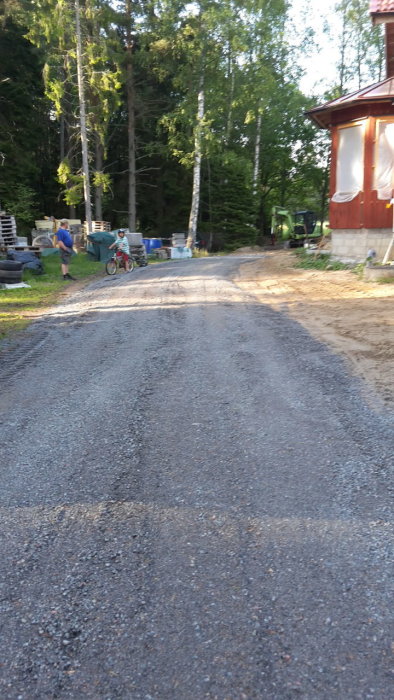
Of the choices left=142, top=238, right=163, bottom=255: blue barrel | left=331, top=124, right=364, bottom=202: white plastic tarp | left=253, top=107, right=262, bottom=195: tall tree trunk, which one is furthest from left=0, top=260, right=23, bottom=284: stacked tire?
left=253, top=107, right=262, bottom=195: tall tree trunk

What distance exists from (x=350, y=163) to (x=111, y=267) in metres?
7.89

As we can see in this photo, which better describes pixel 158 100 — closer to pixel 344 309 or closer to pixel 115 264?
pixel 115 264

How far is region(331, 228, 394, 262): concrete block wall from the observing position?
15500mm

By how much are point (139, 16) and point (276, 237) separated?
16457mm

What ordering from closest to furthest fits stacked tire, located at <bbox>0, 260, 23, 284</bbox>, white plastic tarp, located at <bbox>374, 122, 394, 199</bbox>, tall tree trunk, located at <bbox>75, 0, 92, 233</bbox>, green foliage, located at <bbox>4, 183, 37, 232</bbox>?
stacked tire, located at <bbox>0, 260, 23, 284</bbox>, white plastic tarp, located at <bbox>374, 122, 394, 199</bbox>, tall tree trunk, located at <bbox>75, 0, 92, 233</bbox>, green foliage, located at <bbox>4, 183, 37, 232</bbox>

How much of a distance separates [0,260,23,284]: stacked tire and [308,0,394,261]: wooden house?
29.7ft

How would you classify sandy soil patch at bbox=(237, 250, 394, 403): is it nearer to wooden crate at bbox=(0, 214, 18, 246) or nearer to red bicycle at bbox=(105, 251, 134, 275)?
red bicycle at bbox=(105, 251, 134, 275)

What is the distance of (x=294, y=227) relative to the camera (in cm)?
3744

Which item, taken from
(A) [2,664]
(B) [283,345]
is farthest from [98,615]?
(B) [283,345]

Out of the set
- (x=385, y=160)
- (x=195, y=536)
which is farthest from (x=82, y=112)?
(x=195, y=536)

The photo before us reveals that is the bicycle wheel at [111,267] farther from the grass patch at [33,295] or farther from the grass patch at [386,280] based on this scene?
the grass patch at [386,280]

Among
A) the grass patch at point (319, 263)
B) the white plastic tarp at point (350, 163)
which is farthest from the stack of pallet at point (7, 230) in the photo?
the white plastic tarp at point (350, 163)

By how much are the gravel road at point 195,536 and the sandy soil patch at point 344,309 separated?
0.53 metres

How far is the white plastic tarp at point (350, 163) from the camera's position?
51.9 feet
